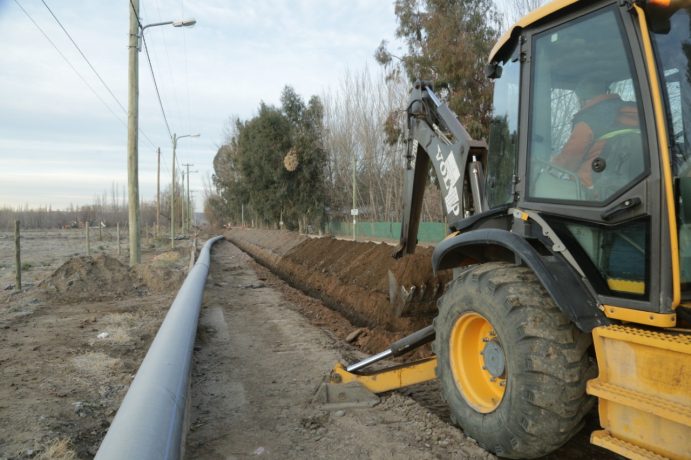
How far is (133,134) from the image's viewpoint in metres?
14.9

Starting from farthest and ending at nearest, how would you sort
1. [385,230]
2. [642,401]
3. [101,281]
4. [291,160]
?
[291,160], [385,230], [101,281], [642,401]

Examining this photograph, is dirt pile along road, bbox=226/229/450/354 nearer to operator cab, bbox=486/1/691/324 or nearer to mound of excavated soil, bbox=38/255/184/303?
operator cab, bbox=486/1/691/324

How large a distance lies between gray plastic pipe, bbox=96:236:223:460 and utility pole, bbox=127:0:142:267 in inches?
433

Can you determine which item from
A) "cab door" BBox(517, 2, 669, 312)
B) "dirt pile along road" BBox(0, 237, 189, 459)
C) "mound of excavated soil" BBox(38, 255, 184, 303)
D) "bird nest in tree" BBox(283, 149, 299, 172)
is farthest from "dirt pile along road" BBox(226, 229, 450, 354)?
"bird nest in tree" BBox(283, 149, 299, 172)

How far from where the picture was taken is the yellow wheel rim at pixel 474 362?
11.0ft

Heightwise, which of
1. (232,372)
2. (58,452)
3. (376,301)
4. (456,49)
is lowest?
(232,372)

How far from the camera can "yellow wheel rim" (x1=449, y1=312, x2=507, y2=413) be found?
337cm

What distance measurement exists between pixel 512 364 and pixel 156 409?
2044 millimetres

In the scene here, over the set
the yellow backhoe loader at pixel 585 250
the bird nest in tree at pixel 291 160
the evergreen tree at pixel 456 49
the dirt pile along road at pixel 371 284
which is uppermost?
the evergreen tree at pixel 456 49

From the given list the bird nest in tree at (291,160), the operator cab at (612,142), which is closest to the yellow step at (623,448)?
the operator cab at (612,142)

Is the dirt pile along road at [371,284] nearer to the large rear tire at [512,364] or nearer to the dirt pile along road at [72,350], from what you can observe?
the large rear tire at [512,364]

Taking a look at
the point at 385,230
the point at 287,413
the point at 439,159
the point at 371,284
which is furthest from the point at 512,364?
the point at 385,230

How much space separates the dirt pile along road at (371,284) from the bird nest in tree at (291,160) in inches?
907

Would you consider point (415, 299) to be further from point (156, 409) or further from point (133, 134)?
point (133, 134)
